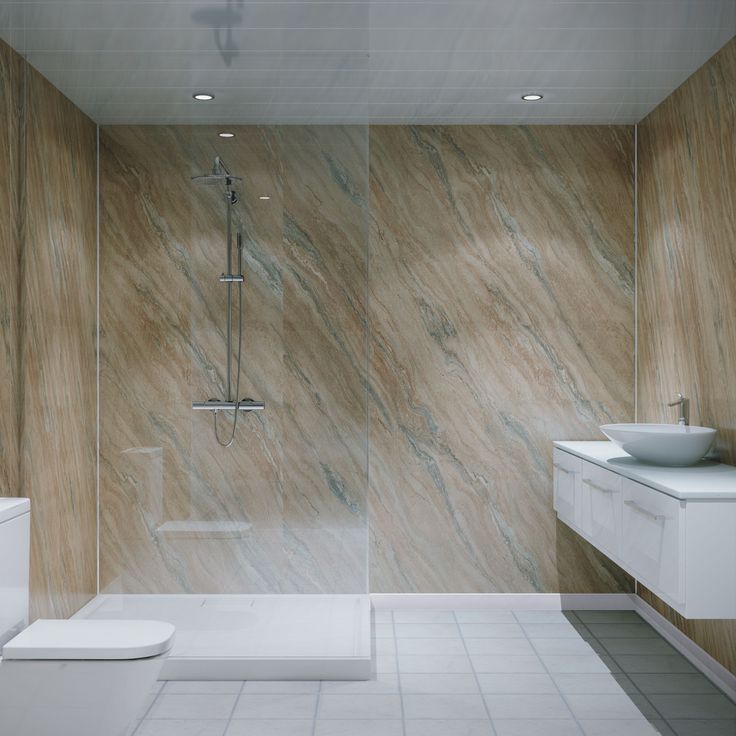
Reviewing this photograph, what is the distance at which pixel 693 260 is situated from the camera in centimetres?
345

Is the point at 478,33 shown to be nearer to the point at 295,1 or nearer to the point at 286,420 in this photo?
the point at 295,1

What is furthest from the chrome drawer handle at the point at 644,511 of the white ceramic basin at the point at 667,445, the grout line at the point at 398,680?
the grout line at the point at 398,680

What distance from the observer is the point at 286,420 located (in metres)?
3.00

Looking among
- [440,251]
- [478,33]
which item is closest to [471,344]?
[440,251]

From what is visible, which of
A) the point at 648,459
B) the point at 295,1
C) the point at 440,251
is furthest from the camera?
the point at 440,251

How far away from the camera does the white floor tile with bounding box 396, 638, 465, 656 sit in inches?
139

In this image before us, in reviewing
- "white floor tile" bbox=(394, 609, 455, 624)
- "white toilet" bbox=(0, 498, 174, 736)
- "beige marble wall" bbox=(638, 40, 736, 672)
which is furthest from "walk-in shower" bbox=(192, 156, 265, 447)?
"beige marble wall" bbox=(638, 40, 736, 672)

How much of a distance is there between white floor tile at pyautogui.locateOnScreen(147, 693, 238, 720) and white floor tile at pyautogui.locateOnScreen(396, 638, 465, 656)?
0.89 metres

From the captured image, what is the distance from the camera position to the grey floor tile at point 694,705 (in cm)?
291

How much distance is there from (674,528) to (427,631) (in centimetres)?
164

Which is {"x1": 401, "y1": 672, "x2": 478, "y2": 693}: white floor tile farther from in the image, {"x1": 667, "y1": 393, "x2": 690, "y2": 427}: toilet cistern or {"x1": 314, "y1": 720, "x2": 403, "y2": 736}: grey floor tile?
{"x1": 667, "y1": 393, "x2": 690, "y2": 427}: toilet cistern

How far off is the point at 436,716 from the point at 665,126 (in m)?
2.88

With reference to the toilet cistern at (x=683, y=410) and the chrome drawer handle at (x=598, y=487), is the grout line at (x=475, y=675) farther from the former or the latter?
the toilet cistern at (x=683, y=410)

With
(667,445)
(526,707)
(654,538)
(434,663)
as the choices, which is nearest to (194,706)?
(434,663)
